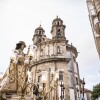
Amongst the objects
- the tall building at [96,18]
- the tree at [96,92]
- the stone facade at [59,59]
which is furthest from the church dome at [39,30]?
the tall building at [96,18]

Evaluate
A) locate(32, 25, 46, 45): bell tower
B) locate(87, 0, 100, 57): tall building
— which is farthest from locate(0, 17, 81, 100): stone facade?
locate(87, 0, 100, 57): tall building

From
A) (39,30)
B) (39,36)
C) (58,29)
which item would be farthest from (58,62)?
(39,30)

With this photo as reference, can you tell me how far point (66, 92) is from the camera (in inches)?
1244

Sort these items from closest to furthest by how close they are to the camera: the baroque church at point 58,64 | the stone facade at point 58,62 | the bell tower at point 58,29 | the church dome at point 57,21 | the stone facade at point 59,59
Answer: the baroque church at point 58,64 → the stone facade at point 58,62 → the stone facade at point 59,59 → the bell tower at point 58,29 → the church dome at point 57,21

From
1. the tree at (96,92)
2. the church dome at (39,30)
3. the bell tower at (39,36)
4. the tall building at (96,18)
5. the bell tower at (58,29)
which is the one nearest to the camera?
the tall building at (96,18)

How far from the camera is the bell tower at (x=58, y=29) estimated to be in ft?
123

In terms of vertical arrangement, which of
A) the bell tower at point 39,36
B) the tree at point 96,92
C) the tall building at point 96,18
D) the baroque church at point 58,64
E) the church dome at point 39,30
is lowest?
the tree at point 96,92

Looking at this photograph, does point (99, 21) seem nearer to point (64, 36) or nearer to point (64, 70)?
point (64, 70)

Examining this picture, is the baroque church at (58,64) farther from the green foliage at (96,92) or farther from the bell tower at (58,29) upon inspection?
the green foliage at (96,92)

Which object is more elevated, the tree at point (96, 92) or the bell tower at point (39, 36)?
the bell tower at point (39, 36)

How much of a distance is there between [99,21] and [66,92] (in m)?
24.7

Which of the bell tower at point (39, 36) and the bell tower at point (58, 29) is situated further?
the bell tower at point (39, 36)

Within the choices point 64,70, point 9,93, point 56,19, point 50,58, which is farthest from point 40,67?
point 9,93

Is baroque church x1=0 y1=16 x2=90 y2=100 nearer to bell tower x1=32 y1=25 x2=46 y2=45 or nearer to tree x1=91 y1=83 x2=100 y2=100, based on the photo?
bell tower x1=32 y1=25 x2=46 y2=45
